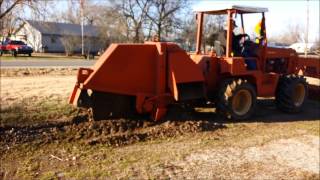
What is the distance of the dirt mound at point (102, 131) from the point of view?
8.25 m

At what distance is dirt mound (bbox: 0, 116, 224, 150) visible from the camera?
8250mm

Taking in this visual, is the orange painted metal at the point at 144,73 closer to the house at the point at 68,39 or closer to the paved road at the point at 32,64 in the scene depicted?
the paved road at the point at 32,64

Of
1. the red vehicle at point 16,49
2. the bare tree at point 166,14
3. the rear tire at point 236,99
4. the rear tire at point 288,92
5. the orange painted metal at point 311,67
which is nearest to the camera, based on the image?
the rear tire at point 236,99

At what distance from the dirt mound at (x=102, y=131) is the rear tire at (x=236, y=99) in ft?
3.00

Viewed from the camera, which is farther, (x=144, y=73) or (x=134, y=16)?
(x=134, y=16)

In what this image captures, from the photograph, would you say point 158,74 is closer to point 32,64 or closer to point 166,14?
point 32,64

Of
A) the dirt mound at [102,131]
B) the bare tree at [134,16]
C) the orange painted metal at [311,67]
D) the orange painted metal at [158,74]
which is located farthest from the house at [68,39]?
the dirt mound at [102,131]

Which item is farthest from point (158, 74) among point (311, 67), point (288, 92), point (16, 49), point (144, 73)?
point (16, 49)

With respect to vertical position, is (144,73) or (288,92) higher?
(144,73)

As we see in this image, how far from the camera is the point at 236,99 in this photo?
440 inches

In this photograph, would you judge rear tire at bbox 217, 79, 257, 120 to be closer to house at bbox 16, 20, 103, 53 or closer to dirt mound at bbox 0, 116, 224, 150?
dirt mound at bbox 0, 116, 224, 150

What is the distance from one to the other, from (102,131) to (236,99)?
3.73 m

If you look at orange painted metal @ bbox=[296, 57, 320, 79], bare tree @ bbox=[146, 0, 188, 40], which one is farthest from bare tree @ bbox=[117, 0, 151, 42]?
orange painted metal @ bbox=[296, 57, 320, 79]

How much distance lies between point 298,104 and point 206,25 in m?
3.18
